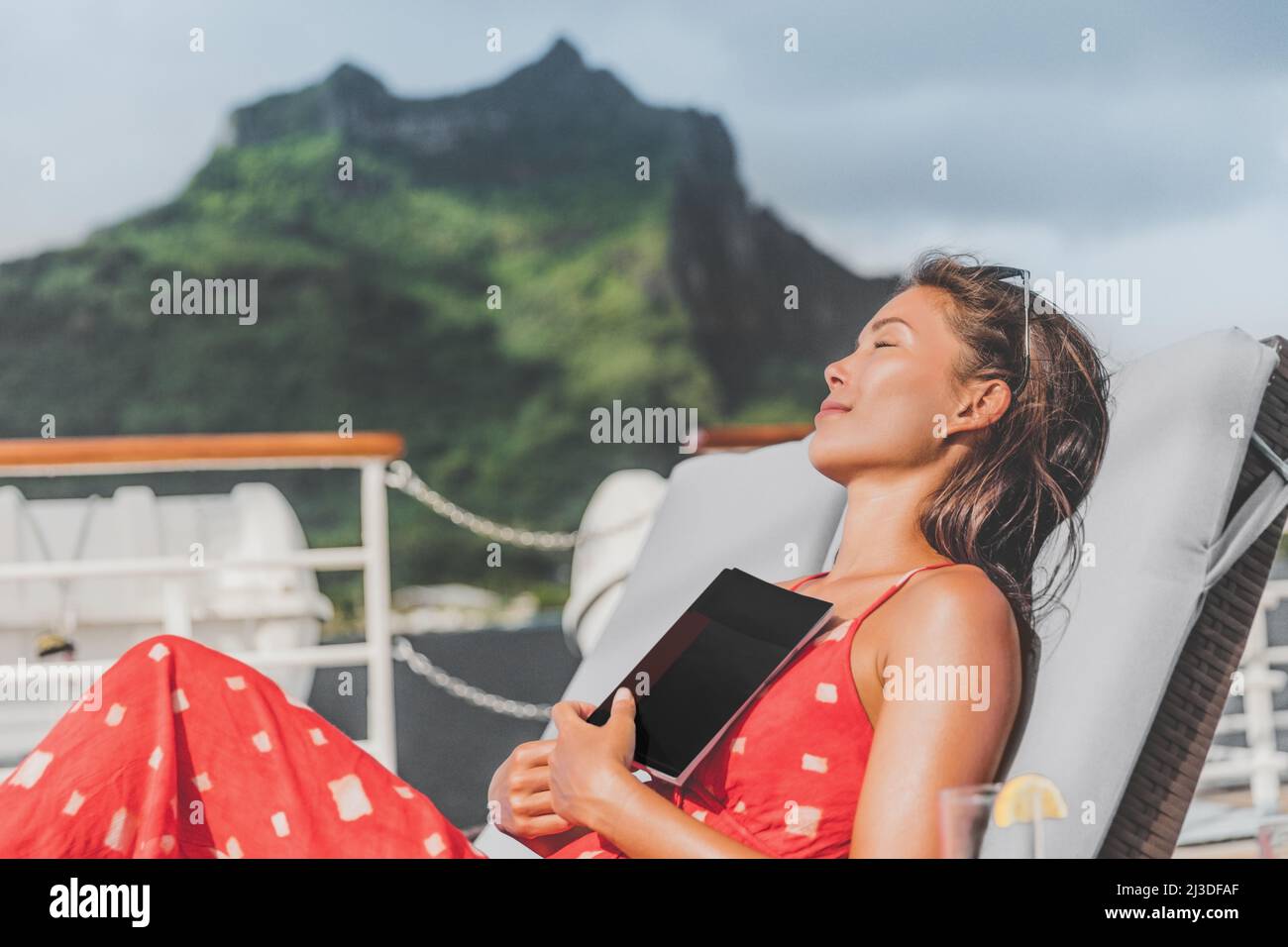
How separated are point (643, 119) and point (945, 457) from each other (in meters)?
11.3

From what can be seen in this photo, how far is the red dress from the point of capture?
4.42ft

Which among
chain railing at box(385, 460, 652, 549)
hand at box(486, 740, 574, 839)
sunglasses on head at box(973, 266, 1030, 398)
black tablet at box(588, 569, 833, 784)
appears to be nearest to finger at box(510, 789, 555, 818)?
hand at box(486, 740, 574, 839)

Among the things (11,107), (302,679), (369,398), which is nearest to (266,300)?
(369,398)

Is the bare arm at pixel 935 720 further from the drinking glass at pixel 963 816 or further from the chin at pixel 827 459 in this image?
the chin at pixel 827 459

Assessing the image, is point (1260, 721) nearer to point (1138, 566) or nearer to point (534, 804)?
point (1138, 566)

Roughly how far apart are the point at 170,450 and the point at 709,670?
1329 millimetres

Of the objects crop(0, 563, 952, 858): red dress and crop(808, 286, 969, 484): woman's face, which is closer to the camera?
crop(0, 563, 952, 858): red dress

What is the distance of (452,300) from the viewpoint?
11.6 m

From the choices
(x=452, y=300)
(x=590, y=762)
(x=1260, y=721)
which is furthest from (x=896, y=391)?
(x=452, y=300)

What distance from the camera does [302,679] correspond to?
2.97 m

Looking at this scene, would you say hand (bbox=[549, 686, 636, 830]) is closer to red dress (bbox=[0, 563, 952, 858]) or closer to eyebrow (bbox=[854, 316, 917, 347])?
red dress (bbox=[0, 563, 952, 858])
